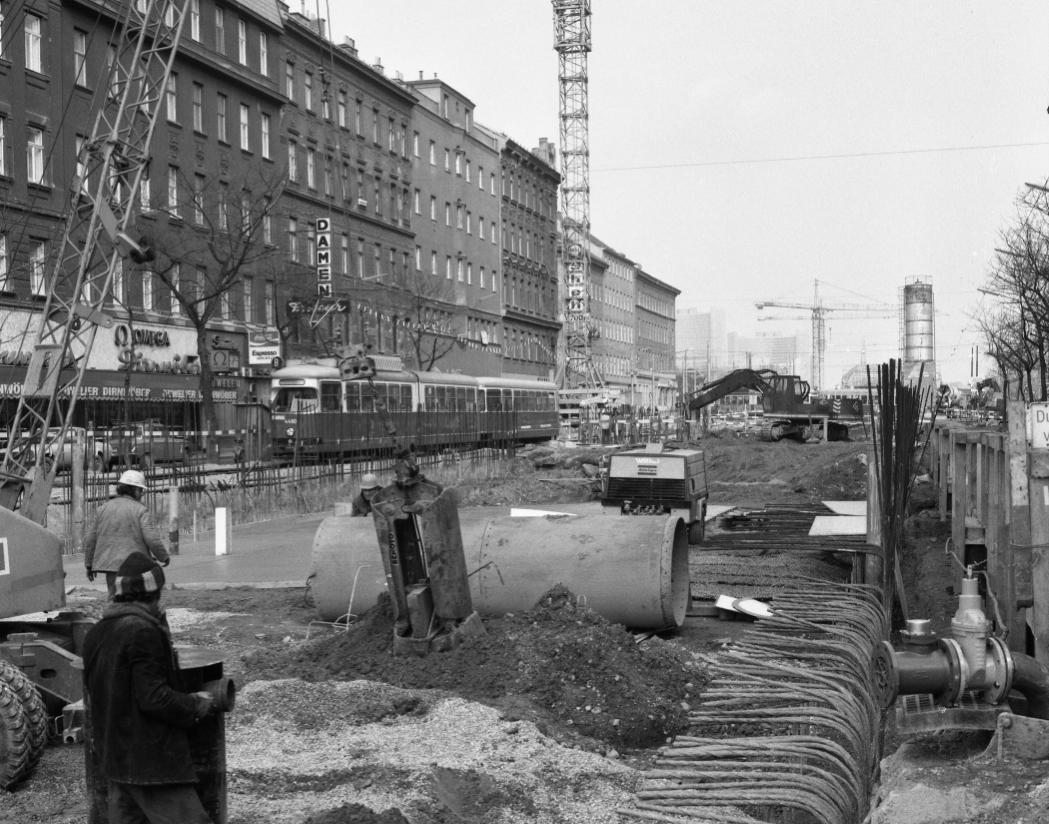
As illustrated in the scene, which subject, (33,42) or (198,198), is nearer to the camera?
(33,42)

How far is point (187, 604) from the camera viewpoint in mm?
15141

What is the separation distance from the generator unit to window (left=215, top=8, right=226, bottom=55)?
35.1 metres

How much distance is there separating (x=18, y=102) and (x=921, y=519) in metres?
30.4

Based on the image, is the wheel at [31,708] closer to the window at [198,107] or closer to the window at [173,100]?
the window at [173,100]

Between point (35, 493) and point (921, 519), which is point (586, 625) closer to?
point (35, 493)

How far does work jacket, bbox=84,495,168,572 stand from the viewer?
11.5 metres

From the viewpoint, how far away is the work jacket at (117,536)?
11.5 metres

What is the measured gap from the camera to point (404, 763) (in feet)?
25.5

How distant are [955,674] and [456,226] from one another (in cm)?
7459

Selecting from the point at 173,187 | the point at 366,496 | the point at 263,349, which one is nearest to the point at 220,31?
the point at 173,187

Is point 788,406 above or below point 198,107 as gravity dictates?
below

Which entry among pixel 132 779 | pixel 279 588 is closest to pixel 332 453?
pixel 279 588

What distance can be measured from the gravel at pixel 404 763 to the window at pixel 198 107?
42.0 metres

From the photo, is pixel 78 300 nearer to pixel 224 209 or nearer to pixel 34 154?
pixel 34 154
